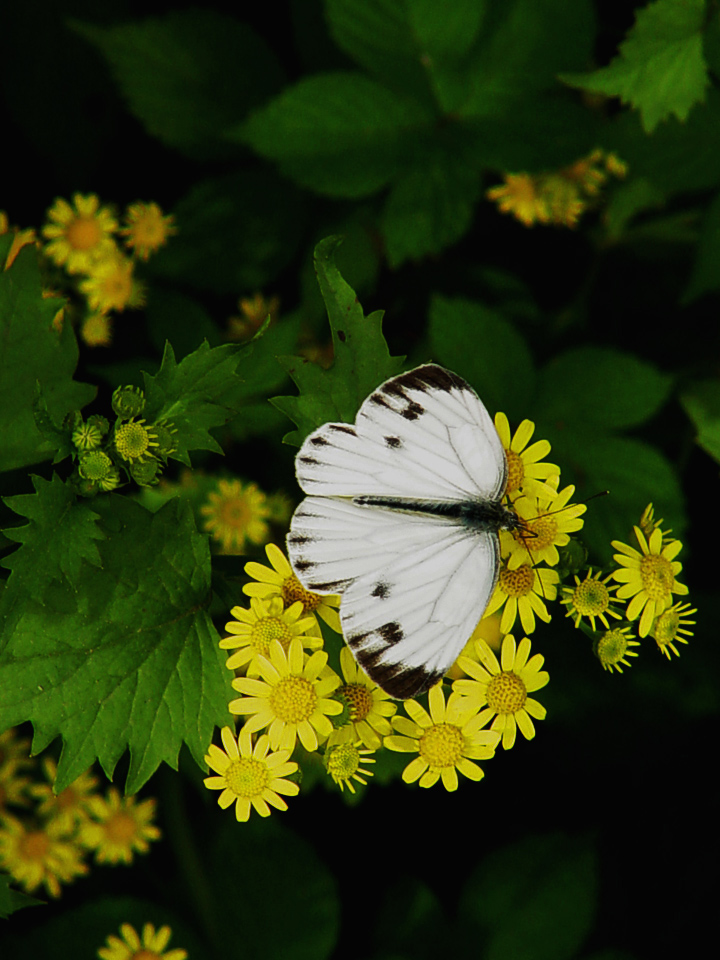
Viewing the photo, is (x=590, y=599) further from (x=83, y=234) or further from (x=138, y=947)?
(x=83, y=234)

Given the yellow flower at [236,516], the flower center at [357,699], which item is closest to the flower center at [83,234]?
the yellow flower at [236,516]

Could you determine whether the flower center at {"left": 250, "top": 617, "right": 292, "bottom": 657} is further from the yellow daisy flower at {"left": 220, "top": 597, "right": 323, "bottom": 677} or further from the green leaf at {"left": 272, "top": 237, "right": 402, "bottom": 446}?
the green leaf at {"left": 272, "top": 237, "right": 402, "bottom": 446}

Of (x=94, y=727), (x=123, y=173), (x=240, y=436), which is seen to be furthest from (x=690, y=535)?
(x=123, y=173)

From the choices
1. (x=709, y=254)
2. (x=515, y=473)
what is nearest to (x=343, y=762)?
(x=515, y=473)

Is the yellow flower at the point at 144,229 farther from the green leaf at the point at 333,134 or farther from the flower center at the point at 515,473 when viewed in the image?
the flower center at the point at 515,473

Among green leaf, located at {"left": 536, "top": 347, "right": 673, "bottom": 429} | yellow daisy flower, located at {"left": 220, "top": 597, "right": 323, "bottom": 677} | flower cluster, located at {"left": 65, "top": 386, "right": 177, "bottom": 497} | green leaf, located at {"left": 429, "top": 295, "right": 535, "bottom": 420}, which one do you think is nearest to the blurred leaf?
green leaf, located at {"left": 429, "top": 295, "right": 535, "bottom": 420}

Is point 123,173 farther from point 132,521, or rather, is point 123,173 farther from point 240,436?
point 132,521
